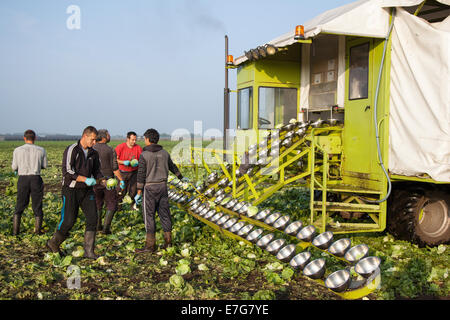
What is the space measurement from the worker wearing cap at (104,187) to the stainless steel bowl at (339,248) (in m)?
4.25

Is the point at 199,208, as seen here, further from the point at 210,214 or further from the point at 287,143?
the point at 287,143

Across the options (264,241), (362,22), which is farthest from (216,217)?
(362,22)

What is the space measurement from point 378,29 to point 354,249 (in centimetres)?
374

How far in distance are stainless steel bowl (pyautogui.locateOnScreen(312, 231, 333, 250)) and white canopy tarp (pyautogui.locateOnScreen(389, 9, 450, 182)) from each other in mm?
1844

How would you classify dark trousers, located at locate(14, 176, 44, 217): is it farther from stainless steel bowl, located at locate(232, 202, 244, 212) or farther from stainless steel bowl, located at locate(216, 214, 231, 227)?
stainless steel bowl, located at locate(232, 202, 244, 212)

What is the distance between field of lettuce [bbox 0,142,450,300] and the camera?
4980mm

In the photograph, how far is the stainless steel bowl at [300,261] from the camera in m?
5.21

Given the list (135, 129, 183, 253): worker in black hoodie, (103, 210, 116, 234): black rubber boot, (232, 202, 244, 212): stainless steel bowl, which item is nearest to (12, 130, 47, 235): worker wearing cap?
(103, 210, 116, 234): black rubber boot

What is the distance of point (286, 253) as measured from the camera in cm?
555

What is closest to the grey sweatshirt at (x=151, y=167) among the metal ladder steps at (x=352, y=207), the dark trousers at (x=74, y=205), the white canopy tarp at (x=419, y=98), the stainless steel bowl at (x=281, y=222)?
the dark trousers at (x=74, y=205)

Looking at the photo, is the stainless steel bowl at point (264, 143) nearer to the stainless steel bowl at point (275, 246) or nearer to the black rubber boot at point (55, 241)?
the stainless steel bowl at point (275, 246)

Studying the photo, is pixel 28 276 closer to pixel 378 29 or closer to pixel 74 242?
pixel 74 242

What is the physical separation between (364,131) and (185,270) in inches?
160
